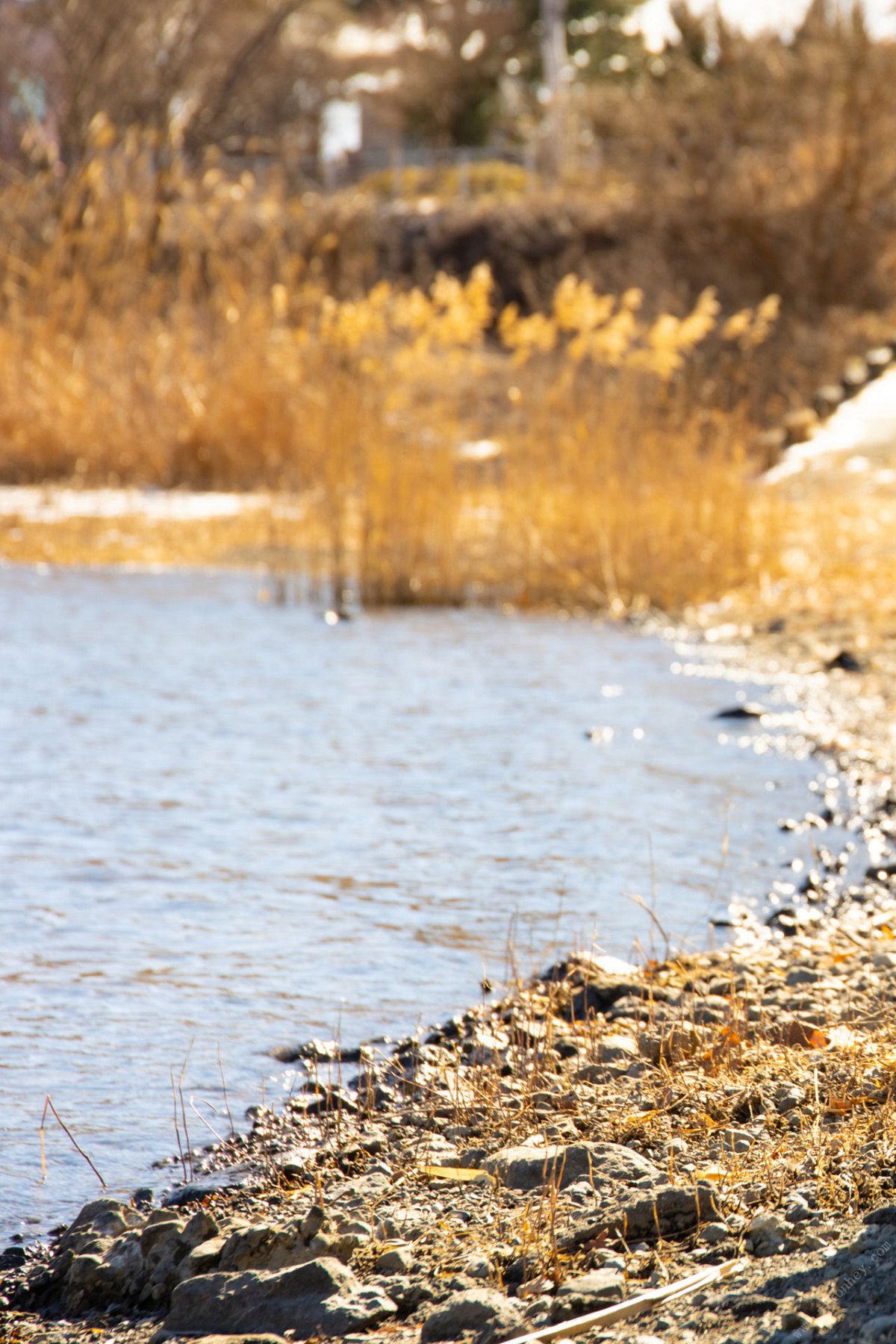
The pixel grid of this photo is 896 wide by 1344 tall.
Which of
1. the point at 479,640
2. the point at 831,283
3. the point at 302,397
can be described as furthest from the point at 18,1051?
the point at 831,283

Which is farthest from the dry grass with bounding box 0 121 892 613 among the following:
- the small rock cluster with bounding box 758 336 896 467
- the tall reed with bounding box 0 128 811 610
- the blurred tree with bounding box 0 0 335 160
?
the blurred tree with bounding box 0 0 335 160

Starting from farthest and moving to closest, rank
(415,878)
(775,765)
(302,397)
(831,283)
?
1. (831,283)
2. (302,397)
3. (775,765)
4. (415,878)

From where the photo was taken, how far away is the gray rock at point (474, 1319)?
5.63 ft

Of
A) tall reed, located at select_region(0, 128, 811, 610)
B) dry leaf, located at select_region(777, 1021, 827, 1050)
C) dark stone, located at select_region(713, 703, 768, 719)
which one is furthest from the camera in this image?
tall reed, located at select_region(0, 128, 811, 610)

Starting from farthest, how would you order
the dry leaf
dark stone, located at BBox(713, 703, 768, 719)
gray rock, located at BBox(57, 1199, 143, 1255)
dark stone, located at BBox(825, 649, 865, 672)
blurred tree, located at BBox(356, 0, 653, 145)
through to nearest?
1. blurred tree, located at BBox(356, 0, 653, 145)
2. dark stone, located at BBox(825, 649, 865, 672)
3. dark stone, located at BBox(713, 703, 768, 719)
4. the dry leaf
5. gray rock, located at BBox(57, 1199, 143, 1255)

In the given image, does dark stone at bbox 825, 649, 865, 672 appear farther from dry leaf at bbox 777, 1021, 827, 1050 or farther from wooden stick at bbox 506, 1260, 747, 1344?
wooden stick at bbox 506, 1260, 747, 1344

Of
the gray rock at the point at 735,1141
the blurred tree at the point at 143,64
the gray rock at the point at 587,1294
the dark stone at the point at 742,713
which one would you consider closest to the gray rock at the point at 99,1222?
the gray rock at the point at 587,1294

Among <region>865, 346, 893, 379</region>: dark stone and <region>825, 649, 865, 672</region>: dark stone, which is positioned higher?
<region>865, 346, 893, 379</region>: dark stone

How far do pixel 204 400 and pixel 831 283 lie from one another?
6270mm

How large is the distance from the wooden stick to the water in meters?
0.78

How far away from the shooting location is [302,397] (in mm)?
8633

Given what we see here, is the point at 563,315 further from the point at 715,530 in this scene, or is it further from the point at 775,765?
the point at 775,765

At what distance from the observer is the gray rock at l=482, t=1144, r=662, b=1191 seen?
2057 millimetres

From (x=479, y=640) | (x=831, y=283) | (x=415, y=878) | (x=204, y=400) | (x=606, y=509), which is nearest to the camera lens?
(x=415, y=878)
